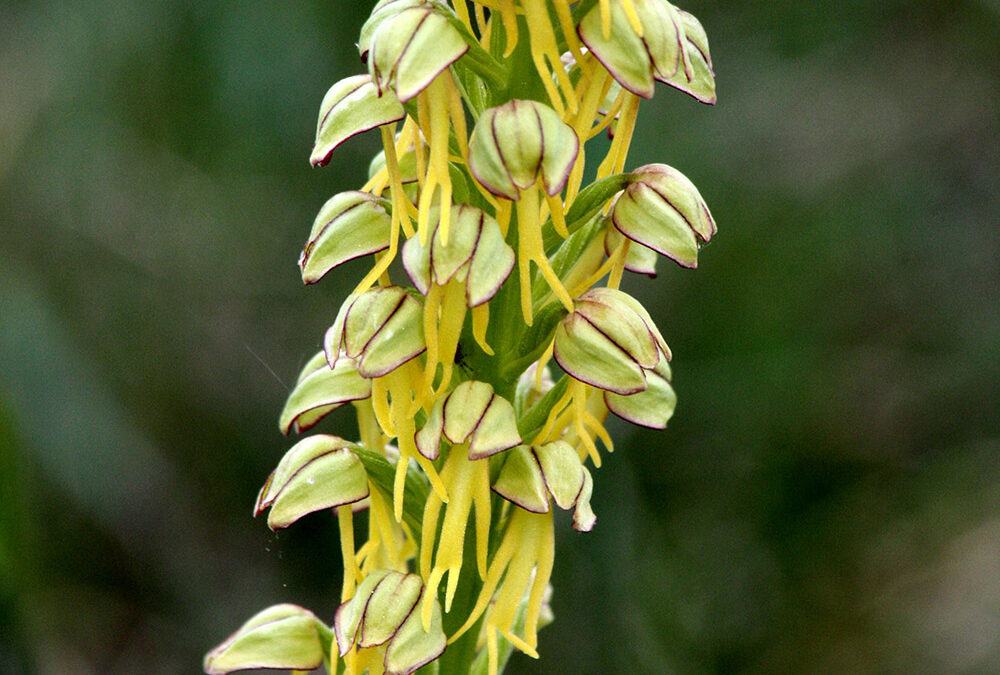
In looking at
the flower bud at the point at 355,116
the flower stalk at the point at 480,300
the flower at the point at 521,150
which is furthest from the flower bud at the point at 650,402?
the flower bud at the point at 355,116

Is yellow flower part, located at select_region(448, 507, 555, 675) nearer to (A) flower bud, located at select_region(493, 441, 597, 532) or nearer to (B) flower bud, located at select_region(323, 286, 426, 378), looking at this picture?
(A) flower bud, located at select_region(493, 441, 597, 532)

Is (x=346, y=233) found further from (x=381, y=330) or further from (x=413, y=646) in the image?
(x=413, y=646)

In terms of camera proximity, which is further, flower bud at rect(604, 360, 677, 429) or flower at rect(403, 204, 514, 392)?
flower bud at rect(604, 360, 677, 429)

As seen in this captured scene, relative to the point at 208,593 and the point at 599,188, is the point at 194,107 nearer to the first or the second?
the point at 208,593

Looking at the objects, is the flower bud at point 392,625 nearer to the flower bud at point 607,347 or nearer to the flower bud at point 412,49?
the flower bud at point 607,347

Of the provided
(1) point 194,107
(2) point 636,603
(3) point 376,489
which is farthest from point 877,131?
(3) point 376,489

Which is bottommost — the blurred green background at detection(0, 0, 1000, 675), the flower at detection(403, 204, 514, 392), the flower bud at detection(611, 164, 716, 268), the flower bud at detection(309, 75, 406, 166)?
the blurred green background at detection(0, 0, 1000, 675)

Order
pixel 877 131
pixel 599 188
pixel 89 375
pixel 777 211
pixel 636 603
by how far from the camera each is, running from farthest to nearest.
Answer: pixel 877 131 → pixel 777 211 → pixel 89 375 → pixel 636 603 → pixel 599 188

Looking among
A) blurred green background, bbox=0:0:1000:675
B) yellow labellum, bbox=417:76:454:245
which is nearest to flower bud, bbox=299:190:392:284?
yellow labellum, bbox=417:76:454:245
